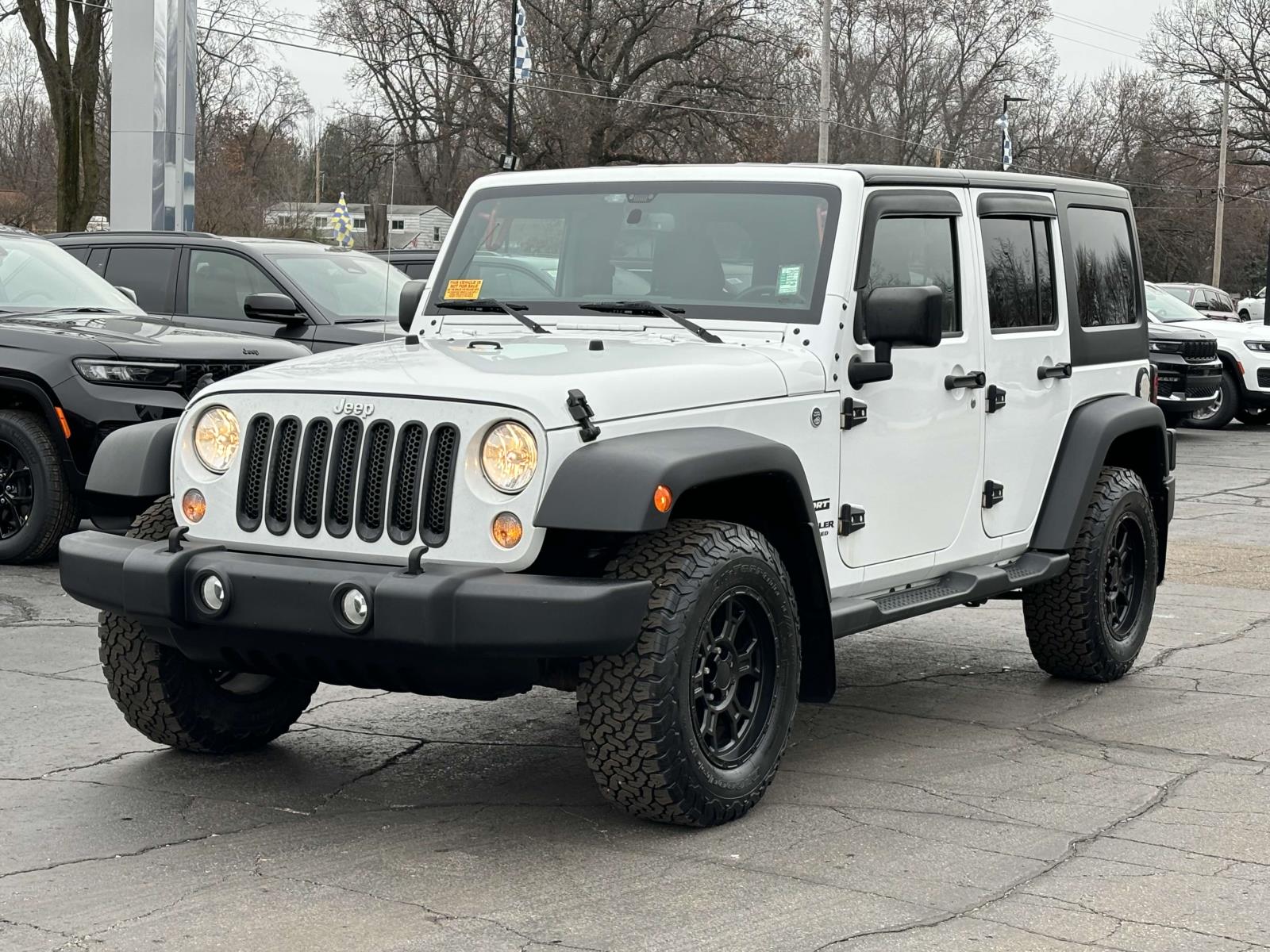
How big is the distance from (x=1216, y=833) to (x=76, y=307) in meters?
7.74

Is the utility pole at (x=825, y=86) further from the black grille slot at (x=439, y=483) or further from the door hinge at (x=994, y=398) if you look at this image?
the black grille slot at (x=439, y=483)

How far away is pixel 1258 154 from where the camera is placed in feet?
218

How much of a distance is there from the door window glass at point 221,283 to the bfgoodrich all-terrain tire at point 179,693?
7.01m

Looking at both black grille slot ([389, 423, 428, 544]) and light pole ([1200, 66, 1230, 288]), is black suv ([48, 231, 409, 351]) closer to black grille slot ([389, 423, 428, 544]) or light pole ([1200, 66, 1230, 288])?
black grille slot ([389, 423, 428, 544])

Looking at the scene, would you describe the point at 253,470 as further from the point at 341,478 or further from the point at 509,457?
the point at 509,457

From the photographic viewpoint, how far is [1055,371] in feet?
22.1

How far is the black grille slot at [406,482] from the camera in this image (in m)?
4.58

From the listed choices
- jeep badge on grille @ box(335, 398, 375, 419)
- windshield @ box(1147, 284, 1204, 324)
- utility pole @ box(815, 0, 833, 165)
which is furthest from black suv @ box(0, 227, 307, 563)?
utility pole @ box(815, 0, 833, 165)

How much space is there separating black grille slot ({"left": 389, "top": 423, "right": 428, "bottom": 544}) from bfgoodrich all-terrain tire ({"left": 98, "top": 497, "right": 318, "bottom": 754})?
0.94m

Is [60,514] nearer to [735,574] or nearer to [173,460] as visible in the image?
[173,460]

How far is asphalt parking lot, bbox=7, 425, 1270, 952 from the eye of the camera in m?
4.11

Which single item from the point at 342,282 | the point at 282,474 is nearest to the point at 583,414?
the point at 282,474

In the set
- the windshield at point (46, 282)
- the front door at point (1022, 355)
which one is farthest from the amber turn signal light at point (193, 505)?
the windshield at point (46, 282)

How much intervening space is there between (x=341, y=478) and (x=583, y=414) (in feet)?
2.29
